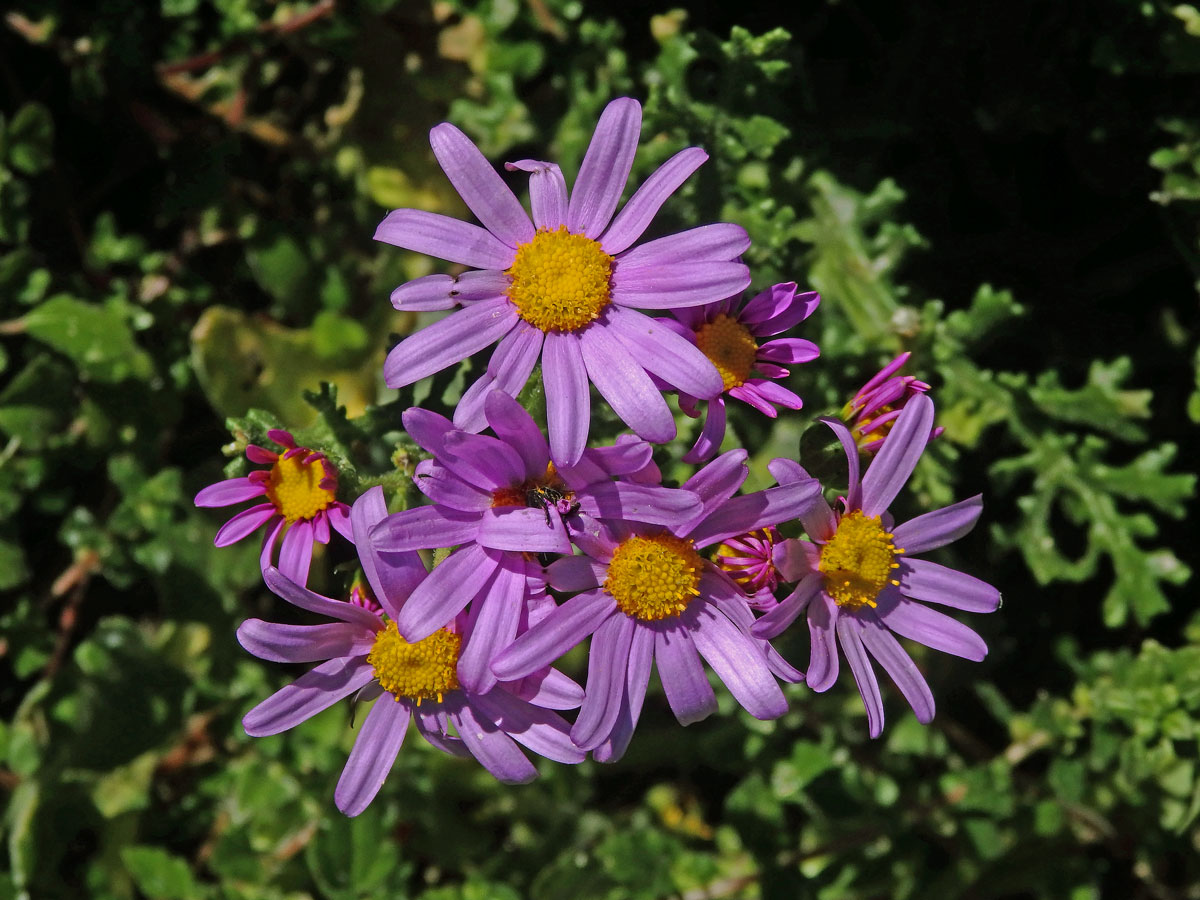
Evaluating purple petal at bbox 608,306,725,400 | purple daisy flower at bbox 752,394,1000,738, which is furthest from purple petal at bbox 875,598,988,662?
purple petal at bbox 608,306,725,400

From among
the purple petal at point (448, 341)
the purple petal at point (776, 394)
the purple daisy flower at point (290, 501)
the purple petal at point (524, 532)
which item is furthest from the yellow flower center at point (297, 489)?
the purple petal at point (776, 394)

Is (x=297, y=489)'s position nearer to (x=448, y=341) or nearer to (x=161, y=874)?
(x=448, y=341)

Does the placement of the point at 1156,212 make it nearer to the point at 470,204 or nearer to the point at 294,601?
the point at 470,204

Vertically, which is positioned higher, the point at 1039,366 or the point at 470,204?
the point at 470,204

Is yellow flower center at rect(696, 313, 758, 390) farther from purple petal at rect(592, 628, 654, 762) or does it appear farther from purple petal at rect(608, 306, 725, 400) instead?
purple petal at rect(592, 628, 654, 762)

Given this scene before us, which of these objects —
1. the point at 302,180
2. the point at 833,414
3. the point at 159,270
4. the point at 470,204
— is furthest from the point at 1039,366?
the point at 159,270

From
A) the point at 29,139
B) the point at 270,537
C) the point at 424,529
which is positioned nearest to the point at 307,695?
the point at 270,537

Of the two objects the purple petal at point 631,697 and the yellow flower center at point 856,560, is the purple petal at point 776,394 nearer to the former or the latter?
the yellow flower center at point 856,560

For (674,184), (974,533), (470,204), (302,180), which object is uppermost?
(674,184)
